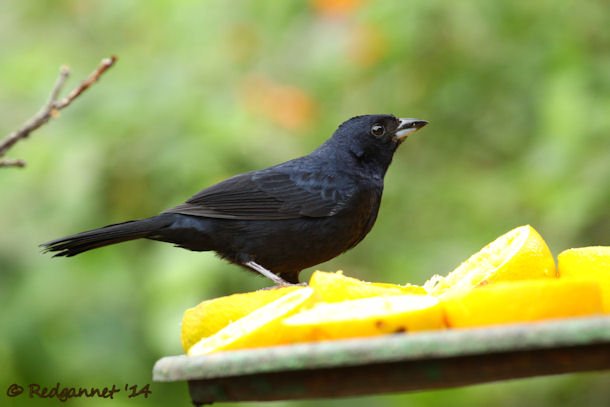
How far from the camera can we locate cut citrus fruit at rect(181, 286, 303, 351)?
2.00 meters

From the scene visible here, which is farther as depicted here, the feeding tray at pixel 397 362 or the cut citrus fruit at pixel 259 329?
the cut citrus fruit at pixel 259 329

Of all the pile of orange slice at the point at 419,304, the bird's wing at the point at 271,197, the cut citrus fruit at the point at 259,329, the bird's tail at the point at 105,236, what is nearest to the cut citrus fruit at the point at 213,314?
the pile of orange slice at the point at 419,304

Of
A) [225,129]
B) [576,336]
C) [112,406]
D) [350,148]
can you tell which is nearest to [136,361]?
[112,406]

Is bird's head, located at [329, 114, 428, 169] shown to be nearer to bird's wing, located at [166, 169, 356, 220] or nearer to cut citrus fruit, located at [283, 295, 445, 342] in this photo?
bird's wing, located at [166, 169, 356, 220]

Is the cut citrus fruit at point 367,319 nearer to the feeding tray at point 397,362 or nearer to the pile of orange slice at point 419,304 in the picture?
the pile of orange slice at point 419,304

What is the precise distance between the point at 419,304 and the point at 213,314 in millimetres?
516

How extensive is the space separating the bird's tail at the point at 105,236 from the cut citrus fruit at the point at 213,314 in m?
1.41

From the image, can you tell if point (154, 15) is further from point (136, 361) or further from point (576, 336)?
point (576, 336)

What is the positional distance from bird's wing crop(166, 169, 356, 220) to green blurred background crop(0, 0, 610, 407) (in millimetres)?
92

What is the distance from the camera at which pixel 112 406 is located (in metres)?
3.30

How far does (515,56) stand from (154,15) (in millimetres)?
1733

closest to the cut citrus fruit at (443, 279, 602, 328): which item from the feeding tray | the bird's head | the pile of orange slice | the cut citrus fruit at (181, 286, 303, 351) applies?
the pile of orange slice

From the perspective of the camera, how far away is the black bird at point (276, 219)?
362 cm

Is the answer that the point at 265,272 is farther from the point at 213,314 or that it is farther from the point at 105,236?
the point at 213,314
